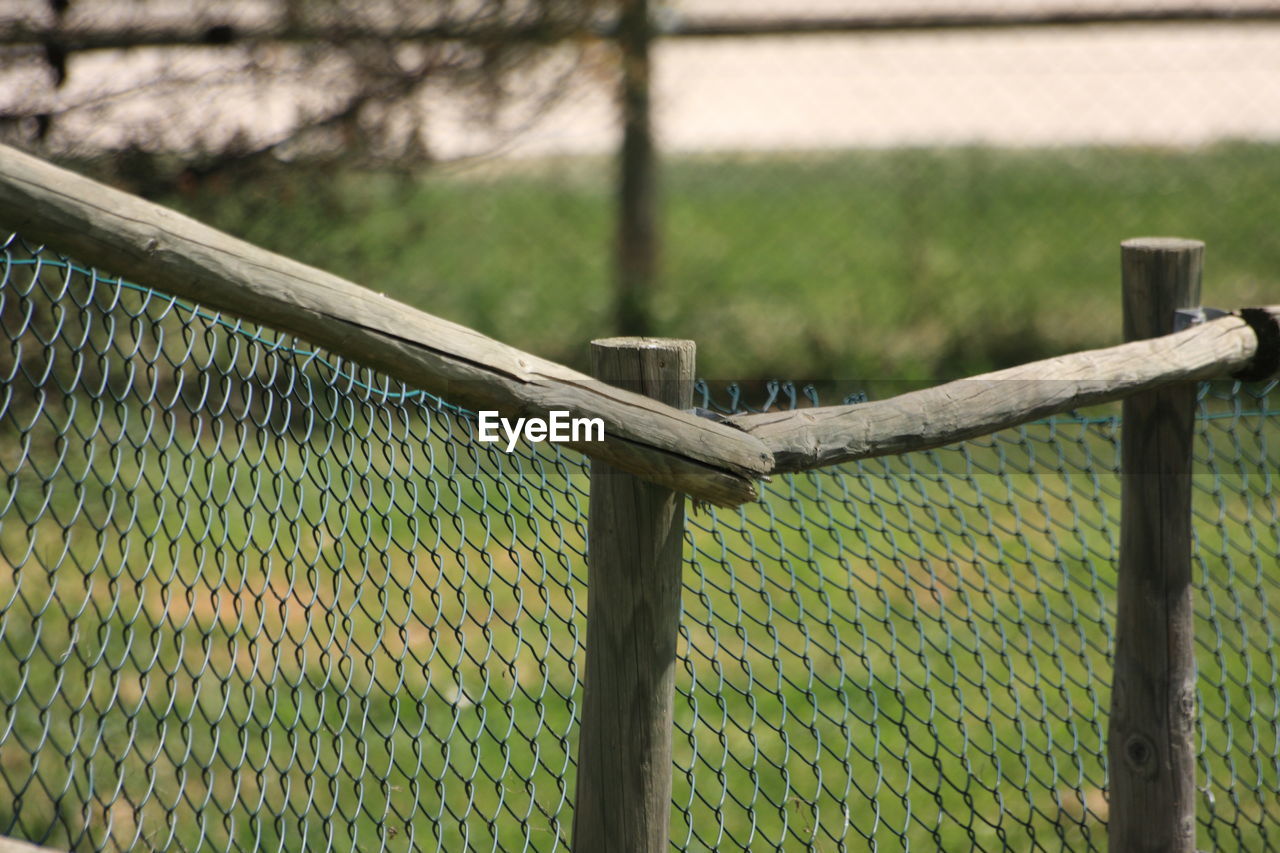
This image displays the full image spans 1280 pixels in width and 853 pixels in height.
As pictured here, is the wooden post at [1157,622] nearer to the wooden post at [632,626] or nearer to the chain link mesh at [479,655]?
the chain link mesh at [479,655]

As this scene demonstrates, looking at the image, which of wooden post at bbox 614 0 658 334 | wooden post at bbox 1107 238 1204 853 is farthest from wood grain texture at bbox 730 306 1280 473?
wooden post at bbox 614 0 658 334

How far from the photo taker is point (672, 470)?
190 centimetres

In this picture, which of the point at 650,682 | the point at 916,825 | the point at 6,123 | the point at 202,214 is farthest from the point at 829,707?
the point at 6,123

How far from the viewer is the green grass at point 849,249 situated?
Answer: 728 centimetres

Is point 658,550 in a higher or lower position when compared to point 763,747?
higher

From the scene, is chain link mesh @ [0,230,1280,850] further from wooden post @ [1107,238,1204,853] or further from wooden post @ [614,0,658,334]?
wooden post @ [614,0,658,334]

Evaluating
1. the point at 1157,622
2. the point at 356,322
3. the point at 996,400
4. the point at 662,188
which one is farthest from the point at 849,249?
the point at 356,322

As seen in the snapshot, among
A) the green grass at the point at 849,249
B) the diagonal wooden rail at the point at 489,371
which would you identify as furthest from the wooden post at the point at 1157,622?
the green grass at the point at 849,249

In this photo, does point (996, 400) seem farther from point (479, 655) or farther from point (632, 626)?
point (479, 655)

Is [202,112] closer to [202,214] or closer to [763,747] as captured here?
[202,214]

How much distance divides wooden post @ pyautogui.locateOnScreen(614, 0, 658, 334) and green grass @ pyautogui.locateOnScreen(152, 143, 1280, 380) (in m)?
0.13

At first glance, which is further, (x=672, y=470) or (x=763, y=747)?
(x=763, y=747)

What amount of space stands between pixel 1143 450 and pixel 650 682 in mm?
1387

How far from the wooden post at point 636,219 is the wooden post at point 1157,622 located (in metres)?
4.28
